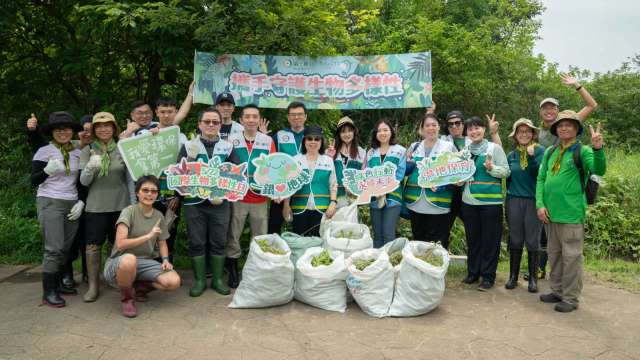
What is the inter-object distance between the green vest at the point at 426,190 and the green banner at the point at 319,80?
0.94m

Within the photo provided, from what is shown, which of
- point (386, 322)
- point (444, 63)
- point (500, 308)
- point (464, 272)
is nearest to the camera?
point (386, 322)

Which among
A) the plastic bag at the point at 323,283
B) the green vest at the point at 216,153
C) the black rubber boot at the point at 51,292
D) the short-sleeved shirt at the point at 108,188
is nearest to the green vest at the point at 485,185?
the plastic bag at the point at 323,283

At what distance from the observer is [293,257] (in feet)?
→ 15.6

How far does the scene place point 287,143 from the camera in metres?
5.20

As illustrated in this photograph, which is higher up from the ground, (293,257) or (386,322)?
(293,257)

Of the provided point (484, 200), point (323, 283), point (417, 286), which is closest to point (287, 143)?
point (323, 283)

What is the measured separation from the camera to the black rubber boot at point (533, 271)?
5000 mm

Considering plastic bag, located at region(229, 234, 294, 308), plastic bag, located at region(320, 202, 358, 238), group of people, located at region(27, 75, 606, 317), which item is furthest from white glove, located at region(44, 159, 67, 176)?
plastic bag, located at region(320, 202, 358, 238)

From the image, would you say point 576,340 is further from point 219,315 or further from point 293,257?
point 219,315

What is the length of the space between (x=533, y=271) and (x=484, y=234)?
0.67 metres

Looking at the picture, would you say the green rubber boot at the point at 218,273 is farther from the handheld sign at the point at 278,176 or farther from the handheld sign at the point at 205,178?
the handheld sign at the point at 278,176

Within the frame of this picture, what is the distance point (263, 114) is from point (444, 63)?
863 centimetres

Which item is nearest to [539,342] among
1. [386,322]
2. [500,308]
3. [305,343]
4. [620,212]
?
[500,308]

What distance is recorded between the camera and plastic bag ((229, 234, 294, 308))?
170 inches
